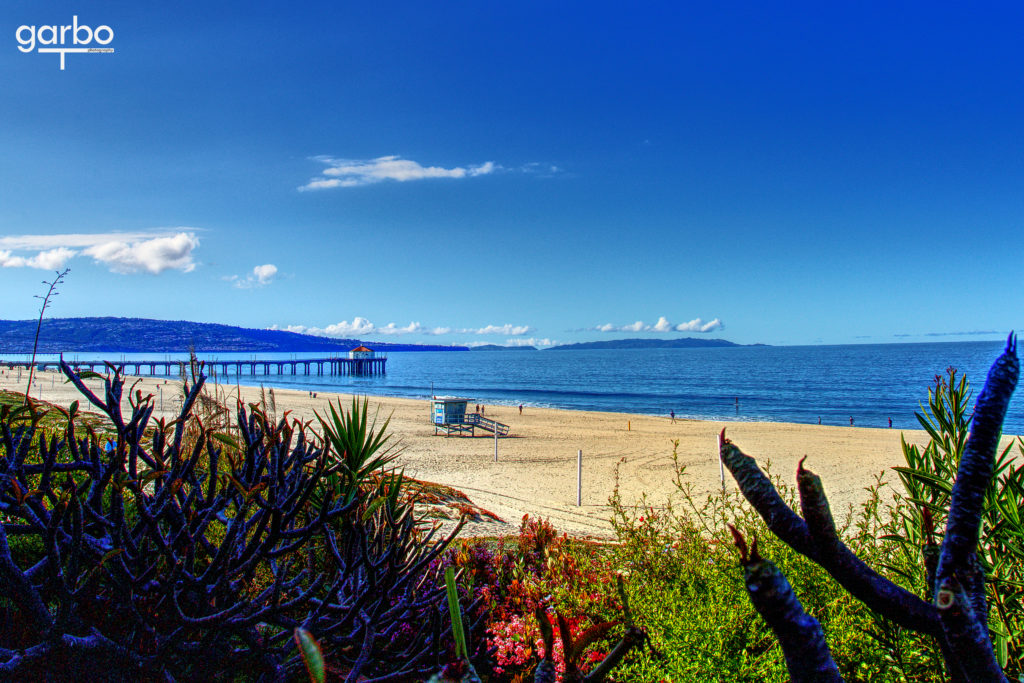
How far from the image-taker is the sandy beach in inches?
590

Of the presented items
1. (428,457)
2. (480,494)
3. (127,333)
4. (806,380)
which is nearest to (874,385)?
(806,380)

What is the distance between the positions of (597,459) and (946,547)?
2422 cm

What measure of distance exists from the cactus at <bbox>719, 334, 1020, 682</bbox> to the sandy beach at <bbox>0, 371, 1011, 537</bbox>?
7518 mm

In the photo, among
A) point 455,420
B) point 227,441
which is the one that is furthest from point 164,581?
point 455,420

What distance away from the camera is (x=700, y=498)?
16.8 m

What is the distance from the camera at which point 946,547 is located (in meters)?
0.79

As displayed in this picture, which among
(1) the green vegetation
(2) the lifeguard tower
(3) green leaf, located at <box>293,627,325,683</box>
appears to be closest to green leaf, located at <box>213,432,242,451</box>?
(1) the green vegetation

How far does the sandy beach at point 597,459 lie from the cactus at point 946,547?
752cm

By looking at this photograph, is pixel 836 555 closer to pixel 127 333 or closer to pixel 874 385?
pixel 874 385

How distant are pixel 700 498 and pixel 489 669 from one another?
1375cm

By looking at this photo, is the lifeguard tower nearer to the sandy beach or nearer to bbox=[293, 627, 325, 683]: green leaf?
the sandy beach

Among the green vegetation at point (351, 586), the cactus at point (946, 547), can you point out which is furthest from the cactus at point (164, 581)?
the cactus at point (946, 547)

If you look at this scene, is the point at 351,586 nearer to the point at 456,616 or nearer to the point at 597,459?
the point at 456,616

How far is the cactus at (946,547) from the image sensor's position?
2.35 feet
